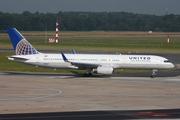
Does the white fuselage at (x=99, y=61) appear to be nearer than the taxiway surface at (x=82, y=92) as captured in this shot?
No

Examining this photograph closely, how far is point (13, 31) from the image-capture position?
58375 mm

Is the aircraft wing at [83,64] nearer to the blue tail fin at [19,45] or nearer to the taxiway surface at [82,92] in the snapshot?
the taxiway surface at [82,92]

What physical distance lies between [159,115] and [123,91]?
43.6 ft

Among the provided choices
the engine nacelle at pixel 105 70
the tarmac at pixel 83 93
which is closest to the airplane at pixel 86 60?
the engine nacelle at pixel 105 70

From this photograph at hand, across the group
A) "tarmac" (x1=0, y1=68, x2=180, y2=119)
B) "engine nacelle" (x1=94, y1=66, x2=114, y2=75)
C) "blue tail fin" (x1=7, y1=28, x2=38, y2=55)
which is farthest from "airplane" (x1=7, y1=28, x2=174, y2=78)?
"tarmac" (x1=0, y1=68, x2=180, y2=119)

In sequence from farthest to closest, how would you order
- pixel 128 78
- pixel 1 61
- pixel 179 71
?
pixel 1 61 → pixel 179 71 → pixel 128 78

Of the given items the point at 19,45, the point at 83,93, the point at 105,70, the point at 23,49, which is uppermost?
the point at 19,45

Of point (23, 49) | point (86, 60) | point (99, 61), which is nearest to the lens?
point (99, 61)

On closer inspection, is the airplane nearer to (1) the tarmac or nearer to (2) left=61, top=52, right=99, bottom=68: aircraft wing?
(2) left=61, top=52, right=99, bottom=68: aircraft wing

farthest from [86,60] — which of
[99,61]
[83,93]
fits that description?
[83,93]

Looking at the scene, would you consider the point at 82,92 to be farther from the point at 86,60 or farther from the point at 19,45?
the point at 19,45

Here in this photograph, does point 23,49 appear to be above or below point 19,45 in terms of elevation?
below

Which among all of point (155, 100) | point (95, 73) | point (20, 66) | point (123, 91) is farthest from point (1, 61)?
point (155, 100)

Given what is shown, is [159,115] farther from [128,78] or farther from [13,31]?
[13,31]
